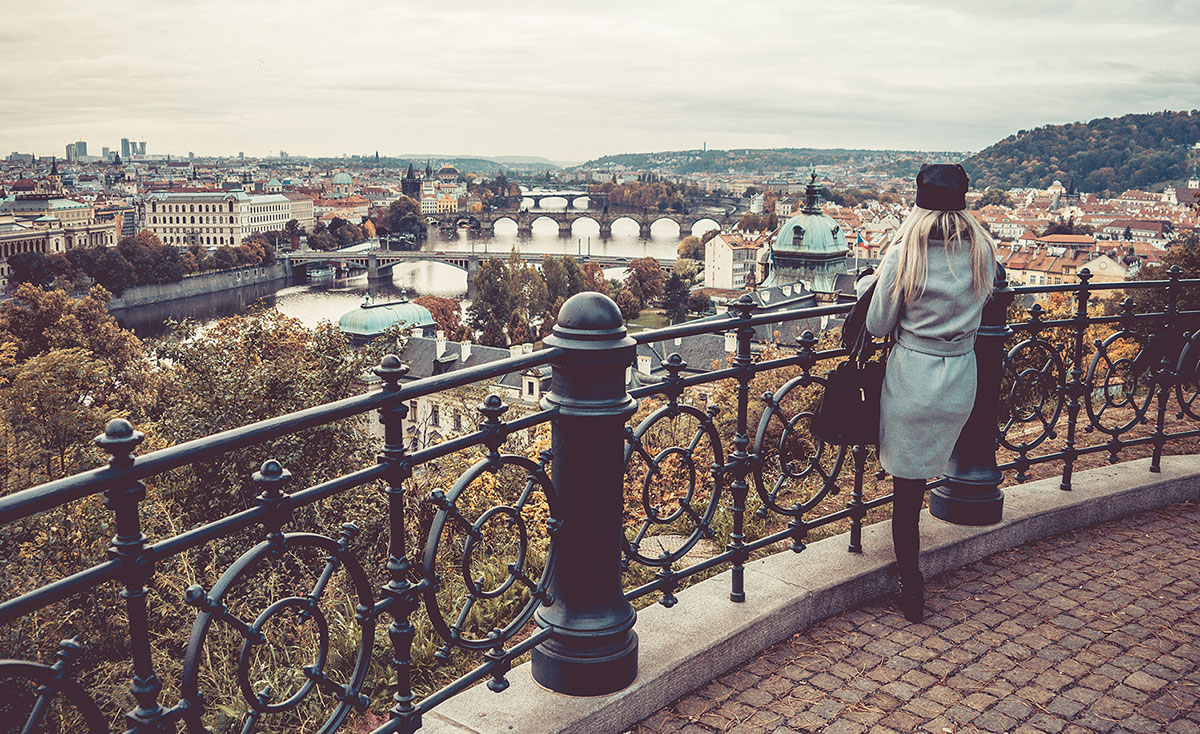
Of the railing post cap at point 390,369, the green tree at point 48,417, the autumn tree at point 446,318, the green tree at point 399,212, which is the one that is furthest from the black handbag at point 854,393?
the green tree at point 399,212

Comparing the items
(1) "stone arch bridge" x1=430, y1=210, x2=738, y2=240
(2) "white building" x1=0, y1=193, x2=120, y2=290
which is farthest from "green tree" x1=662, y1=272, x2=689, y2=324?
(2) "white building" x1=0, y1=193, x2=120, y2=290

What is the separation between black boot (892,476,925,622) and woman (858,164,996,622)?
5.4 inches

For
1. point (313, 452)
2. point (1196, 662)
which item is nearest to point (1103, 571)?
point (1196, 662)

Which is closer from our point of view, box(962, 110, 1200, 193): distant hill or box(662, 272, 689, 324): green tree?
box(662, 272, 689, 324): green tree

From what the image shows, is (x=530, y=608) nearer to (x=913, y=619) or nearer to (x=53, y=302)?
(x=913, y=619)

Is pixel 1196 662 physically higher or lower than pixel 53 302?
higher

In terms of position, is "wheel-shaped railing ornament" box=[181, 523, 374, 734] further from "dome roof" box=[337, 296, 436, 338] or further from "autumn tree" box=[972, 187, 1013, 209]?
"autumn tree" box=[972, 187, 1013, 209]

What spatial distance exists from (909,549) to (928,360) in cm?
71

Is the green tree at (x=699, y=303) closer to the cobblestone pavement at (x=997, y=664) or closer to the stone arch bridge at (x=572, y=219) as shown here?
the stone arch bridge at (x=572, y=219)

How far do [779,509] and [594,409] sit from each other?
3.82 feet

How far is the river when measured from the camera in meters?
74.2

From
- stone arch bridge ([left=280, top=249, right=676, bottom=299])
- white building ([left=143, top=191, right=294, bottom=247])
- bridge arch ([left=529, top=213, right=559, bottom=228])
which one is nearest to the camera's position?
stone arch bridge ([left=280, top=249, right=676, bottom=299])

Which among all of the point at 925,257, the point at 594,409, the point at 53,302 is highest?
the point at 925,257

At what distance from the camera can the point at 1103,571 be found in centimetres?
390
